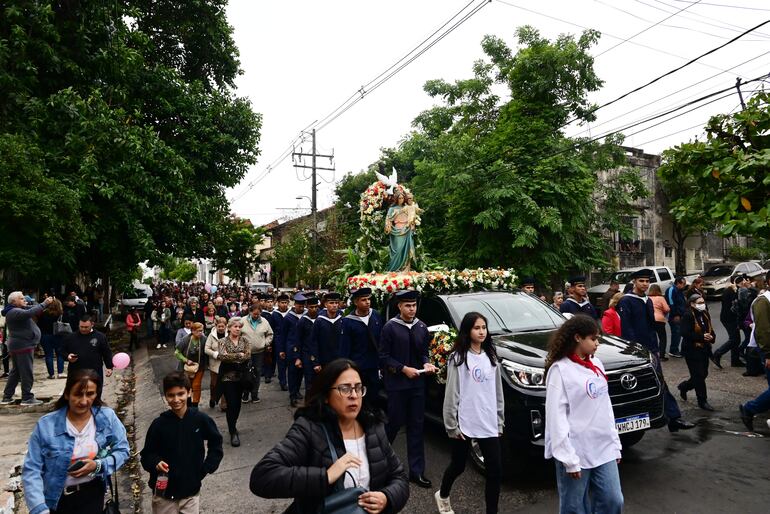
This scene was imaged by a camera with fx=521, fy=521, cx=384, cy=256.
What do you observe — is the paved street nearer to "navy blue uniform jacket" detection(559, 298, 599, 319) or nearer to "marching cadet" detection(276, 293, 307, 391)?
"navy blue uniform jacket" detection(559, 298, 599, 319)

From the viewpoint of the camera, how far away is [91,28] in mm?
13938

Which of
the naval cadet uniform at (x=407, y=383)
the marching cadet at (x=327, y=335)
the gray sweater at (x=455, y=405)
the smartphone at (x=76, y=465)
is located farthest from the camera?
the marching cadet at (x=327, y=335)

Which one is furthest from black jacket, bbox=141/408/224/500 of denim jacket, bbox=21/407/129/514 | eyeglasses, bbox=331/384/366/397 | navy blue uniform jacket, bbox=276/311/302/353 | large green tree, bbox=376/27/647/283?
large green tree, bbox=376/27/647/283

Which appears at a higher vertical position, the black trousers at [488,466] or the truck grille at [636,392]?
the truck grille at [636,392]

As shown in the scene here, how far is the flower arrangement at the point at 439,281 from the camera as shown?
7.77 meters

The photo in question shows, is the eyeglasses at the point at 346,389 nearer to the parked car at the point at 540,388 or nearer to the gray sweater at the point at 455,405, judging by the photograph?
the gray sweater at the point at 455,405

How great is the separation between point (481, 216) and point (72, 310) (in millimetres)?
12696

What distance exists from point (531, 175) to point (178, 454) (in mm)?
17336

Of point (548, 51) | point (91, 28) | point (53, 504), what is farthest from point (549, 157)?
point (53, 504)

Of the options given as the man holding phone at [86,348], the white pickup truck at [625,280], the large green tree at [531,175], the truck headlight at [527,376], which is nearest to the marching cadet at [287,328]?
the man holding phone at [86,348]

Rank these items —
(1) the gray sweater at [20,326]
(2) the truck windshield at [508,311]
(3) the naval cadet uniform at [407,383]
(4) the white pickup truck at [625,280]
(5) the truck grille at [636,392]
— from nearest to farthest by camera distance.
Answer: (5) the truck grille at [636,392] → (3) the naval cadet uniform at [407,383] → (2) the truck windshield at [508,311] → (1) the gray sweater at [20,326] → (4) the white pickup truck at [625,280]

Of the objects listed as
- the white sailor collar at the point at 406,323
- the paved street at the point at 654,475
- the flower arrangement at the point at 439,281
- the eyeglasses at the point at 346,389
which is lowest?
the paved street at the point at 654,475

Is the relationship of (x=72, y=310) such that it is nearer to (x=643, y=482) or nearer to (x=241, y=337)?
(x=241, y=337)

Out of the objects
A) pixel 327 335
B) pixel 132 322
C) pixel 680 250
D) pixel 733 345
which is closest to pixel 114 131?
pixel 132 322
